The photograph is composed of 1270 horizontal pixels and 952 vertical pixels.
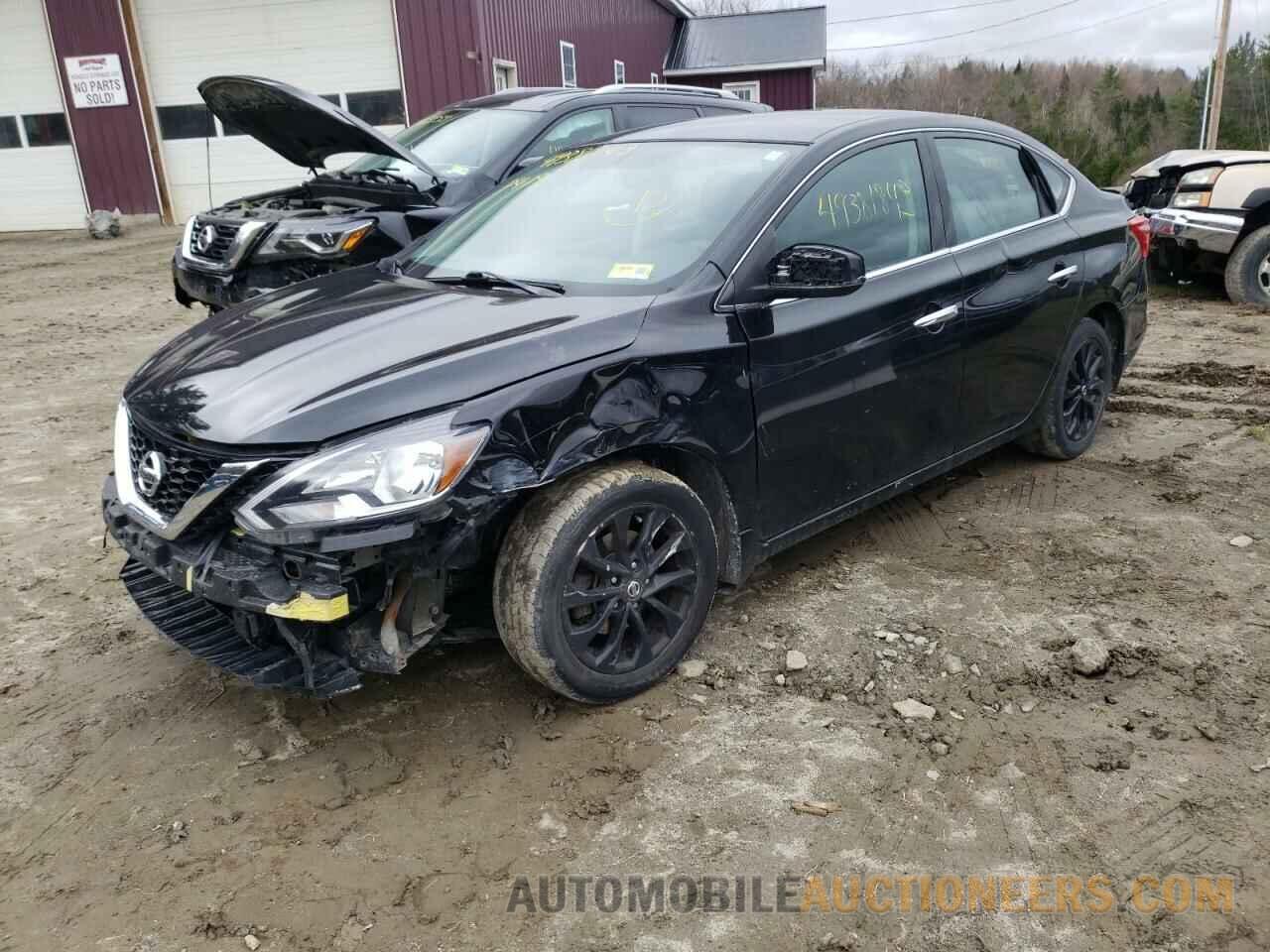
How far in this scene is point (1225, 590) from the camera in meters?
3.81

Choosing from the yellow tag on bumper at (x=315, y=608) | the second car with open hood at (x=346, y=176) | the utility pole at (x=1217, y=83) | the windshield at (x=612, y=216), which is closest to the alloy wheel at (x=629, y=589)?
the yellow tag on bumper at (x=315, y=608)

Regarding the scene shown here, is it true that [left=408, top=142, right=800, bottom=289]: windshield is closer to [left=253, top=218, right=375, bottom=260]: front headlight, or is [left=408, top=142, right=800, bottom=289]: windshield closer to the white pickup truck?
[left=253, top=218, right=375, bottom=260]: front headlight

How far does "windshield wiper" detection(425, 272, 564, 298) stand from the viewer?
132 inches

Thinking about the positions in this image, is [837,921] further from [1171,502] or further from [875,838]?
[1171,502]

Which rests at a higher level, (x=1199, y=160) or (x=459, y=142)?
(x=459, y=142)

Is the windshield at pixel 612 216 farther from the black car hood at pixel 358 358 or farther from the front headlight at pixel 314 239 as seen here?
the front headlight at pixel 314 239

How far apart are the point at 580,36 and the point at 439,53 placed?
19.5ft

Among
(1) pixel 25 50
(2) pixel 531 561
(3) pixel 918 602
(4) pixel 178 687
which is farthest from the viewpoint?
(1) pixel 25 50

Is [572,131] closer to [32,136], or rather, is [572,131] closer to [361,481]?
[361,481]

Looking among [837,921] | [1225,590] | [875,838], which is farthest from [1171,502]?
[837,921]

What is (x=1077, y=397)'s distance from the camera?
5.00m

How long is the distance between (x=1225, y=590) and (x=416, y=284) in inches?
126

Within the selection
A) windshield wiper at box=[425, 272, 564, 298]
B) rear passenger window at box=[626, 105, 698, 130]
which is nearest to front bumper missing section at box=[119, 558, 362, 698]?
windshield wiper at box=[425, 272, 564, 298]

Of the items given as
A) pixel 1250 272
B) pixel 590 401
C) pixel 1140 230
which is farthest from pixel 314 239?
pixel 1250 272
